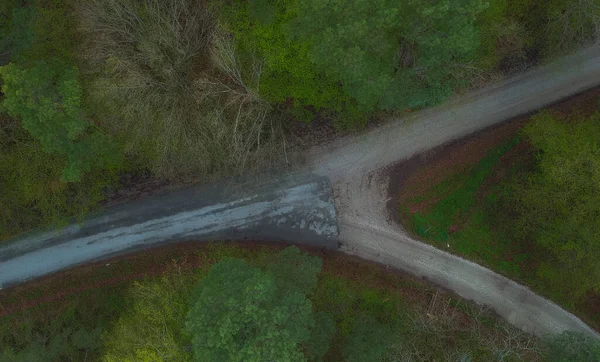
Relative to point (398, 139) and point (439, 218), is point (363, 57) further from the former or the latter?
point (439, 218)

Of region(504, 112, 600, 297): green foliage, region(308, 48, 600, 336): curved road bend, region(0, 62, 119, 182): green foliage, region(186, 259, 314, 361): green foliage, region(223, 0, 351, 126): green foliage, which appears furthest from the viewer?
region(308, 48, 600, 336): curved road bend

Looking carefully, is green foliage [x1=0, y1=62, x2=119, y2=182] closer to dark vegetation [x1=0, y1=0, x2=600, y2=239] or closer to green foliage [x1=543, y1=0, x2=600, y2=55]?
dark vegetation [x1=0, y1=0, x2=600, y2=239]

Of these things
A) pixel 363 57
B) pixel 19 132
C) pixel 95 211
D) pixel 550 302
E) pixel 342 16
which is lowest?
pixel 550 302

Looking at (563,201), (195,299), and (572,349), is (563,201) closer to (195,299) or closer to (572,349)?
(572,349)

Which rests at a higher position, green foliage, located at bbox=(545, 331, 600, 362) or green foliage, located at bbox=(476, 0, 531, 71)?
green foliage, located at bbox=(476, 0, 531, 71)

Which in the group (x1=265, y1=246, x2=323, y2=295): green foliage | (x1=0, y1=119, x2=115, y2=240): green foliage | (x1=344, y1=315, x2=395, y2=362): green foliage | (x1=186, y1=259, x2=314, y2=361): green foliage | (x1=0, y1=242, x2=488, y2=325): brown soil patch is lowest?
(x1=344, y1=315, x2=395, y2=362): green foliage

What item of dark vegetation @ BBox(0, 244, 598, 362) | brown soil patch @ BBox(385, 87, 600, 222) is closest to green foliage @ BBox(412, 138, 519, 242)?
brown soil patch @ BBox(385, 87, 600, 222)

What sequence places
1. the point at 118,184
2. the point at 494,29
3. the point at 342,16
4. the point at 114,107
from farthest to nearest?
1. the point at 118,184
2. the point at 494,29
3. the point at 114,107
4. the point at 342,16

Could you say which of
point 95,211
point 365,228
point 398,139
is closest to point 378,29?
point 398,139
